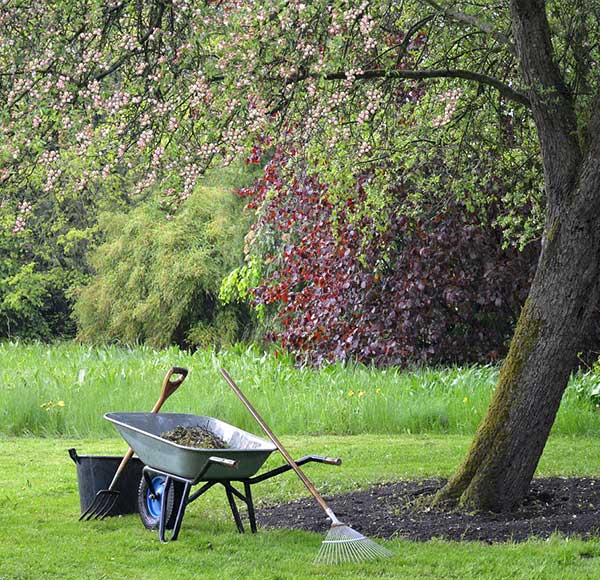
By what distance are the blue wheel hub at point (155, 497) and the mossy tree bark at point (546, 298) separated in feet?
5.22

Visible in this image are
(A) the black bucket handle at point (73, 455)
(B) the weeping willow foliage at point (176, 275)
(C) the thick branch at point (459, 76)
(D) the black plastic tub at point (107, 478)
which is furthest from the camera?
(B) the weeping willow foliage at point (176, 275)

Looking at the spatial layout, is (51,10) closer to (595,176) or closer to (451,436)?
(595,176)

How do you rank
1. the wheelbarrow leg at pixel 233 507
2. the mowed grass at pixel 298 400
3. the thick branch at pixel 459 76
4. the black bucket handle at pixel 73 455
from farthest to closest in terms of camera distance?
the mowed grass at pixel 298 400 < the thick branch at pixel 459 76 < the black bucket handle at pixel 73 455 < the wheelbarrow leg at pixel 233 507

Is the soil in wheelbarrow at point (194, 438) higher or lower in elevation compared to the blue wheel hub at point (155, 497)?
higher

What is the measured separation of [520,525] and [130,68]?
10.3 feet

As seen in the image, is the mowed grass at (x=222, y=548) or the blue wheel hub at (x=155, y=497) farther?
the blue wheel hub at (x=155, y=497)

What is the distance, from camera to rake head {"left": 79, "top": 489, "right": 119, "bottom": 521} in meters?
5.36

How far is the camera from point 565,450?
748 cm

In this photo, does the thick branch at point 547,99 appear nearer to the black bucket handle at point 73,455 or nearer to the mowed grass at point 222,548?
the mowed grass at point 222,548

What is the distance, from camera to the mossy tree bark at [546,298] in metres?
5.04

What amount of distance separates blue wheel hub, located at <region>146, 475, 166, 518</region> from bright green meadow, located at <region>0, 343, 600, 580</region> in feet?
0.35

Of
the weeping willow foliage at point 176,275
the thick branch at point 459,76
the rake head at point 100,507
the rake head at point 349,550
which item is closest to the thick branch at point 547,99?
the thick branch at point 459,76

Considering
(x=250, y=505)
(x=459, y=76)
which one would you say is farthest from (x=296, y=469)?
(x=459, y=76)

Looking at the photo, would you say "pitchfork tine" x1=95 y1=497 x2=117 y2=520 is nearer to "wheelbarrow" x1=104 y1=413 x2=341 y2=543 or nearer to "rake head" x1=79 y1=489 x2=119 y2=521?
"rake head" x1=79 y1=489 x2=119 y2=521
